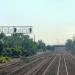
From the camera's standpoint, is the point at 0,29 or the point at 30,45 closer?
the point at 0,29

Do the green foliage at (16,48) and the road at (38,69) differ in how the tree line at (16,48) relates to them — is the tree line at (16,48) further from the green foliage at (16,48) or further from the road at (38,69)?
the road at (38,69)

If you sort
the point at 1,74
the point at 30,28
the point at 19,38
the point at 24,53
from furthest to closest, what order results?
the point at 19,38 < the point at 24,53 < the point at 30,28 < the point at 1,74

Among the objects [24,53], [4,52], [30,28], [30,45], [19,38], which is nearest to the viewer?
[30,28]

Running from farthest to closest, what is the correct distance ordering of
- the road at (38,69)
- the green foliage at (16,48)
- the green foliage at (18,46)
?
the green foliage at (18,46), the green foliage at (16,48), the road at (38,69)

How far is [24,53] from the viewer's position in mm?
108500

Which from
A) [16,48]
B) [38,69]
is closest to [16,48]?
[16,48]

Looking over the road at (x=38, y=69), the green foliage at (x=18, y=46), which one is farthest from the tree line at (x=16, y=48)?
the road at (x=38, y=69)

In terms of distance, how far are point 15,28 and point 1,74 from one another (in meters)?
39.0

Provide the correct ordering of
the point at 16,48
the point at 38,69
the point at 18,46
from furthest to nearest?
the point at 18,46 < the point at 16,48 < the point at 38,69

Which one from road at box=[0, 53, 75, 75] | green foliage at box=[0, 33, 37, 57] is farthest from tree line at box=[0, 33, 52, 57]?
road at box=[0, 53, 75, 75]

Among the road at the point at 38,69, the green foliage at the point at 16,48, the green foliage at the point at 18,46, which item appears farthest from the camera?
the green foliage at the point at 18,46

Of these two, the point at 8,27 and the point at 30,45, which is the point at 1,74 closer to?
the point at 8,27

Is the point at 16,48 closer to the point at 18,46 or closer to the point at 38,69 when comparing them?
the point at 18,46

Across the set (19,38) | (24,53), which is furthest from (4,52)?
(19,38)
